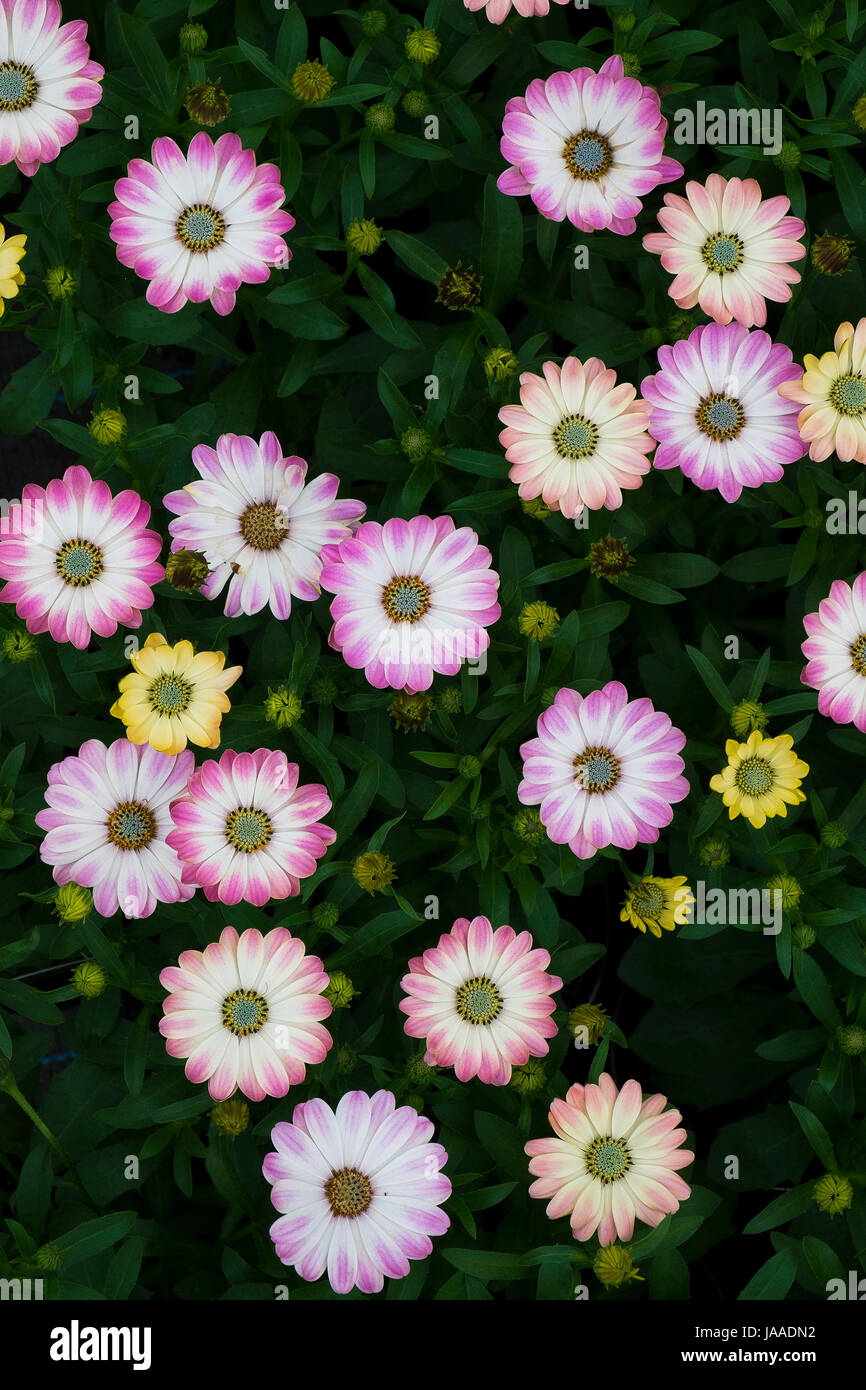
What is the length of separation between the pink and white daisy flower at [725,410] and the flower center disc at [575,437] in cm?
10

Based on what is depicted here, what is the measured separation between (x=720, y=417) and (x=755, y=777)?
1.72 ft

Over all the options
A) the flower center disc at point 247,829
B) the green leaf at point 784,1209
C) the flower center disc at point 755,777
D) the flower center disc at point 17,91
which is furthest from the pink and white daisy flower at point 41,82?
the green leaf at point 784,1209

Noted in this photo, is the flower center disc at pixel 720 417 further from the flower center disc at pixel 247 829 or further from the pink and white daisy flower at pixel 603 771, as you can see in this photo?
the flower center disc at pixel 247 829

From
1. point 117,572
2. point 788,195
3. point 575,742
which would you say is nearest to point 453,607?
point 575,742

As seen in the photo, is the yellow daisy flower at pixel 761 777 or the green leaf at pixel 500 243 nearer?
the yellow daisy flower at pixel 761 777

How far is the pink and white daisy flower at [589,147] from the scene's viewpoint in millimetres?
1816

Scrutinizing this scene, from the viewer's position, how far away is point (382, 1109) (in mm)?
1748

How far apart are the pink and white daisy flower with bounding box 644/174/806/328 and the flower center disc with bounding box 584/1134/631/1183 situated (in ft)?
3.86

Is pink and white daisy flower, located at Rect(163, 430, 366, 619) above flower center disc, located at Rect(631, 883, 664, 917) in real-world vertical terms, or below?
above

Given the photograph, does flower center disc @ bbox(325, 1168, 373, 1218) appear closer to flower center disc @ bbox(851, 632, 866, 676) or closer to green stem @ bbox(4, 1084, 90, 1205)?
green stem @ bbox(4, 1084, 90, 1205)

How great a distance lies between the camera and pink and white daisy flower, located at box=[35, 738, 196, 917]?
179cm

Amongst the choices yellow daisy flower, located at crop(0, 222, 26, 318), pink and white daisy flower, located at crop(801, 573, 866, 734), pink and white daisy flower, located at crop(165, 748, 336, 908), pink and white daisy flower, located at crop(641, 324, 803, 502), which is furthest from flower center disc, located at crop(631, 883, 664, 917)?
yellow daisy flower, located at crop(0, 222, 26, 318)
